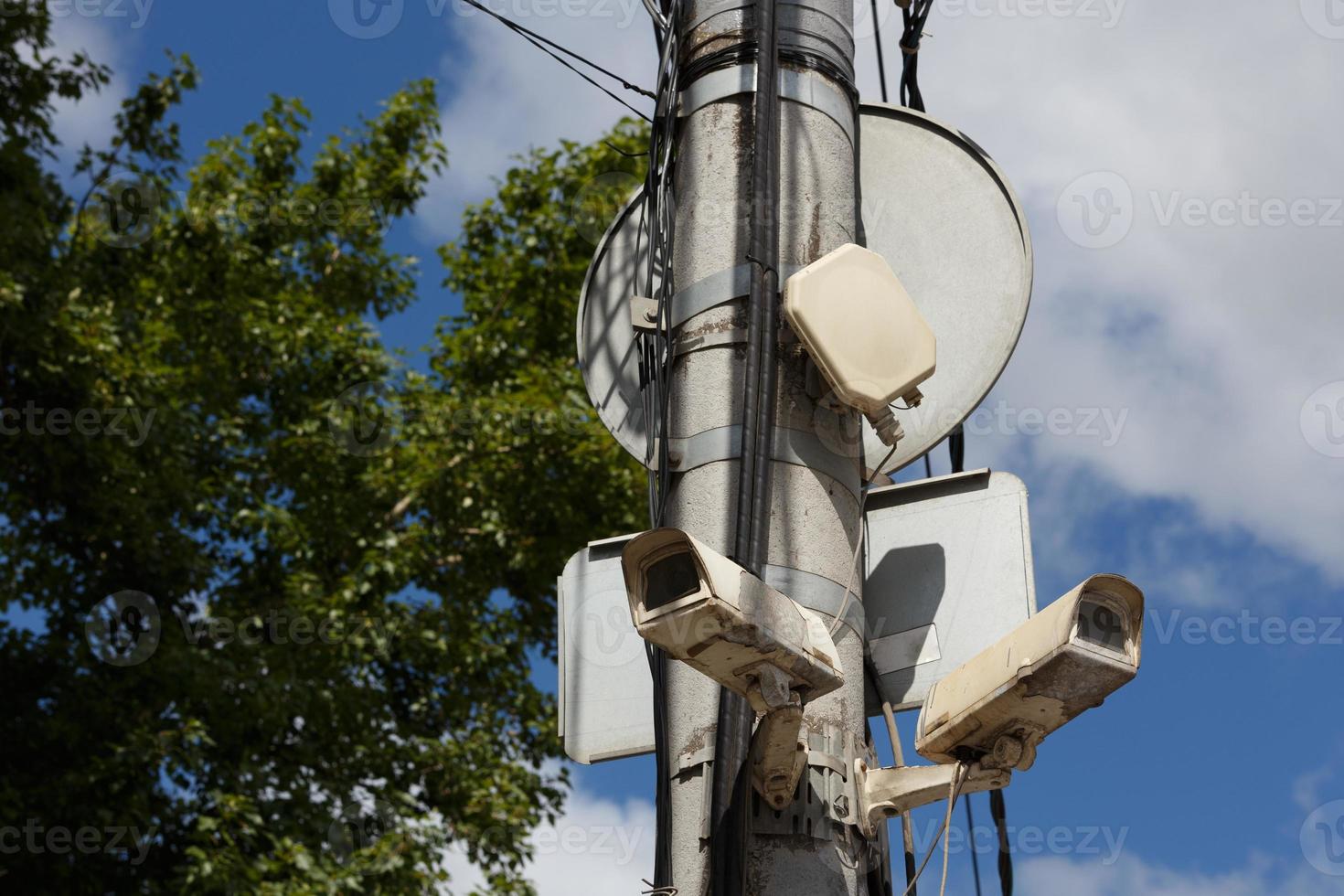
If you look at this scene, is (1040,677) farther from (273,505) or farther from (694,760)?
(273,505)

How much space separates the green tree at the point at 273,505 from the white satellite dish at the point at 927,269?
692 cm

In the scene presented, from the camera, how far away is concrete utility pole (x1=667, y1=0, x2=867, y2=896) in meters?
2.61

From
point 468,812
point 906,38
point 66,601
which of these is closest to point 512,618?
point 468,812

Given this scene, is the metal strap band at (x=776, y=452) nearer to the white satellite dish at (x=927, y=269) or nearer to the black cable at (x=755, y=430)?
the black cable at (x=755, y=430)

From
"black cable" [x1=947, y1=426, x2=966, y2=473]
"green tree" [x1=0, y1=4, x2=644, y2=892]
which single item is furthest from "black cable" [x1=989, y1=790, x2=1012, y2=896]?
"green tree" [x1=0, y1=4, x2=644, y2=892]

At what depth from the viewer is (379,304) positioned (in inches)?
599

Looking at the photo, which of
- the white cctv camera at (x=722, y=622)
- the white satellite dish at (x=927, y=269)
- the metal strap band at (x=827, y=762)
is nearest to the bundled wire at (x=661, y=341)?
the white satellite dish at (x=927, y=269)

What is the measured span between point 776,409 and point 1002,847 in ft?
6.11

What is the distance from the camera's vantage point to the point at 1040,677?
2492 mm

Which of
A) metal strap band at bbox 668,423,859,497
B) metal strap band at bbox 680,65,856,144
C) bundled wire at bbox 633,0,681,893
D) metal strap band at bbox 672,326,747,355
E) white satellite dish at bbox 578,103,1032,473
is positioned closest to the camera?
bundled wire at bbox 633,0,681,893

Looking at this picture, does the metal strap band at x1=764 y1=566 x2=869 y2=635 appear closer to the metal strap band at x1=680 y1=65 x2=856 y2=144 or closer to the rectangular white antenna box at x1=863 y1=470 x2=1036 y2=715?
the rectangular white antenna box at x1=863 y1=470 x2=1036 y2=715

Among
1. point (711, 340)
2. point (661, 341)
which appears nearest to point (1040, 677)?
point (711, 340)

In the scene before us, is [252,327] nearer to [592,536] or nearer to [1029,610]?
[592,536]

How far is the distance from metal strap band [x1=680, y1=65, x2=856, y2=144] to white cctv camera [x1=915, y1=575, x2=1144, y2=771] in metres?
1.26
